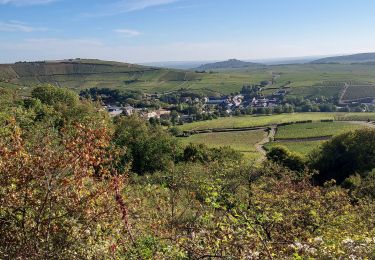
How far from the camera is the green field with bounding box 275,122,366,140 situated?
270 ft

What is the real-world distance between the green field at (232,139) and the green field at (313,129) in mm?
4959

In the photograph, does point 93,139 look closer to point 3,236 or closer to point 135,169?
point 3,236

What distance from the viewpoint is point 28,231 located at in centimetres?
734

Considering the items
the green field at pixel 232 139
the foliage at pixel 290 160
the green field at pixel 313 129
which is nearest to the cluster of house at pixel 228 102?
the green field at pixel 313 129

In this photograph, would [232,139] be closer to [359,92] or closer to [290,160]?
[290,160]

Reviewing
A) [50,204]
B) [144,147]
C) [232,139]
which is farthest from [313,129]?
[50,204]

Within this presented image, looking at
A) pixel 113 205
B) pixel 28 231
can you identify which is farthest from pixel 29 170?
pixel 113 205

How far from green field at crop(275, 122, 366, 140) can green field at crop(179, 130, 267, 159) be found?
4.96 meters

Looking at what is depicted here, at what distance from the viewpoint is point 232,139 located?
84500 millimetres

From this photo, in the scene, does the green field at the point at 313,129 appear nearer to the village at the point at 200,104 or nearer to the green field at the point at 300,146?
the green field at the point at 300,146

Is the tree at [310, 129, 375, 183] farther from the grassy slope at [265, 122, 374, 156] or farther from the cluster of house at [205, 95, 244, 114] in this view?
the cluster of house at [205, 95, 244, 114]

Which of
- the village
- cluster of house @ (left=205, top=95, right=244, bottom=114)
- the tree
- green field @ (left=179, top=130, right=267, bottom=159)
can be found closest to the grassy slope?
green field @ (left=179, top=130, right=267, bottom=159)

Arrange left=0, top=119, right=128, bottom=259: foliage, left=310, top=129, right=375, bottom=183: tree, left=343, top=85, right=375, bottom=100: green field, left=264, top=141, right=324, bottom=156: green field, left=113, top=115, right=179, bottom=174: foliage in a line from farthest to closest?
1. left=343, top=85, right=375, bottom=100: green field
2. left=264, top=141, right=324, bottom=156: green field
3. left=310, top=129, right=375, bottom=183: tree
4. left=113, top=115, right=179, bottom=174: foliage
5. left=0, top=119, right=128, bottom=259: foliage

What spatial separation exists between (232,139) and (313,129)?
20069 millimetres
